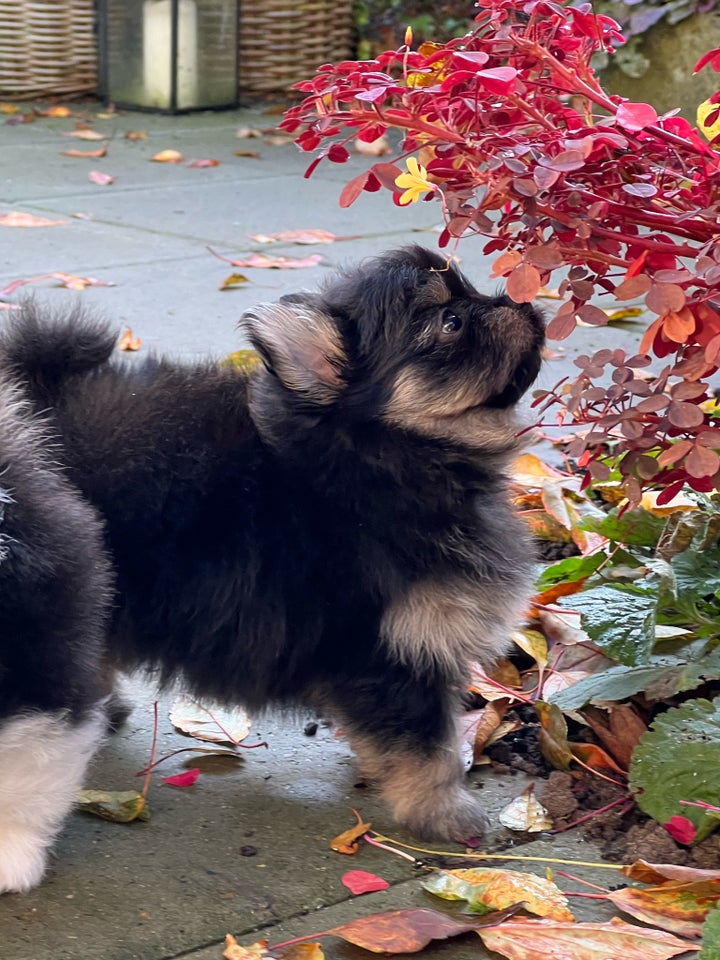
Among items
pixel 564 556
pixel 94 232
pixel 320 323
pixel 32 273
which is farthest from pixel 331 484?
pixel 94 232

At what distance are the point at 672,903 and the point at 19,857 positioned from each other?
1.34m

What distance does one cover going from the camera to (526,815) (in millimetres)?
3074

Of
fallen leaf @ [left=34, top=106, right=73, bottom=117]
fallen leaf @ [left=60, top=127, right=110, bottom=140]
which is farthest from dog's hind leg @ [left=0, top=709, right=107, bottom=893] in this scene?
fallen leaf @ [left=34, top=106, right=73, bottom=117]

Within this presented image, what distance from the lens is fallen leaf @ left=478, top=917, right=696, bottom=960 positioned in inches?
98.1

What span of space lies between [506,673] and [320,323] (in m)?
1.26

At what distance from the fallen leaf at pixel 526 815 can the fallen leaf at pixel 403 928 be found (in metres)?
0.40

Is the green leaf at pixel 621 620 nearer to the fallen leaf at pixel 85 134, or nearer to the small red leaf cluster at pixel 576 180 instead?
the small red leaf cluster at pixel 576 180

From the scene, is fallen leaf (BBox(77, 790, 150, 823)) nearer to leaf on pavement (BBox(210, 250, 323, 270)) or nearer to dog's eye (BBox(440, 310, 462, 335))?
dog's eye (BBox(440, 310, 462, 335))

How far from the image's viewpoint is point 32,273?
6723 mm

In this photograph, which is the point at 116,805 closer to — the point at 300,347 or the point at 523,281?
the point at 300,347

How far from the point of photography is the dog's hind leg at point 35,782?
99.9 inches

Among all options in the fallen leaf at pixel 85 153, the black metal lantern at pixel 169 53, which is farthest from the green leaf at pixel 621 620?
the black metal lantern at pixel 169 53

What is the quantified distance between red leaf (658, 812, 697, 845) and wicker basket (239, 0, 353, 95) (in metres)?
9.91

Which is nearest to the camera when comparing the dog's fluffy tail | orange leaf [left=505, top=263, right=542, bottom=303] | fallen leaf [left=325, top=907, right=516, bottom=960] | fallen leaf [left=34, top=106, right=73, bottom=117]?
orange leaf [left=505, top=263, right=542, bottom=303]
